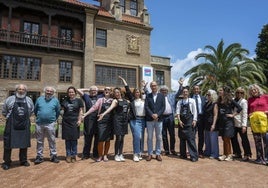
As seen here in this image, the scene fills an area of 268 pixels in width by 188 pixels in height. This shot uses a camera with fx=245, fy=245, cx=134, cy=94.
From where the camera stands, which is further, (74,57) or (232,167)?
(74,57)

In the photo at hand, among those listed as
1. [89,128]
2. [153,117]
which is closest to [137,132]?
[153,117]

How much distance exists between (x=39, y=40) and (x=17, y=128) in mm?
17113

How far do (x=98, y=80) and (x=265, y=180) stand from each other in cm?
1982

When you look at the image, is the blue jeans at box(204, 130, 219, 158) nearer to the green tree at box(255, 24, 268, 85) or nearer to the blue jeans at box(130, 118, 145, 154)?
the blue jeans at box(130, 118, 145, 154)

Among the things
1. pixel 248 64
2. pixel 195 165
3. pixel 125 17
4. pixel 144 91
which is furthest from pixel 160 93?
pixel 125 17

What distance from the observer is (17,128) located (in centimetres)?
595

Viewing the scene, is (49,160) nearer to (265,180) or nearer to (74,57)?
(265,180)

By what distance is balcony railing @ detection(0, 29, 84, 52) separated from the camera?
783 inches

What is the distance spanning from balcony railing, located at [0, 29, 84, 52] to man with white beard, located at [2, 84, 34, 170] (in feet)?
52.6

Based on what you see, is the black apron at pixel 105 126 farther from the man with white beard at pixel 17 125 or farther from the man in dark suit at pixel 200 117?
the man in dark suit at pixel 200 117

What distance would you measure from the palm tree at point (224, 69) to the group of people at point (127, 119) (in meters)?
13.2

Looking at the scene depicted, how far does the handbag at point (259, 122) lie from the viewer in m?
6.41

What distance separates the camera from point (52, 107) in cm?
633

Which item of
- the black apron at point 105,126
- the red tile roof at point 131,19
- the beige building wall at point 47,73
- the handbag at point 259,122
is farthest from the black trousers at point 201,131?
the red tile roof at point 131,19
